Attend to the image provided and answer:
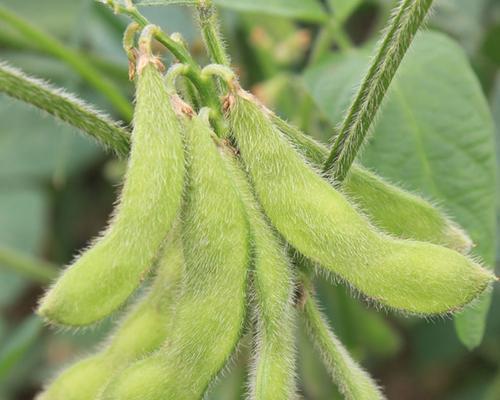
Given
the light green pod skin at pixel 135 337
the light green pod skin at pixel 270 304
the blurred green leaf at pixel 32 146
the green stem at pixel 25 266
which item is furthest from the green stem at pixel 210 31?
the blurred green leaf at pixel 32 146

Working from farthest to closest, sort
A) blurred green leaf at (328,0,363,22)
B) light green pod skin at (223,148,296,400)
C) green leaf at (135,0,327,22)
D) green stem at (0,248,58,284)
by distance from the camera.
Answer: green stem at (0,248,58,284)
blurred green leaf at (328,0,363,22)
green leaf at (135,0,327,22)
light green pod skin at (223,148,296,400)

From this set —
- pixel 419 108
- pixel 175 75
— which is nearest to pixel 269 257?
pixel 175 75

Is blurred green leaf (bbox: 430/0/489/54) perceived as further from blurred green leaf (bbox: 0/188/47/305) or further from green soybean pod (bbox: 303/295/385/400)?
green soybean pod (bbox: 303/295/385/400)

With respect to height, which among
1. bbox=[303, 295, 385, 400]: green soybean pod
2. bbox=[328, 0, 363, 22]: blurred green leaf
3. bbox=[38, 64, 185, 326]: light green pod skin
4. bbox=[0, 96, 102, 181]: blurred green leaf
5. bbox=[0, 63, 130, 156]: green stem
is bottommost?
bbox=[303, 295, 385, 400]: green soybean pod

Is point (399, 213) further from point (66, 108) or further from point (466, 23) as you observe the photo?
point (466, 23)

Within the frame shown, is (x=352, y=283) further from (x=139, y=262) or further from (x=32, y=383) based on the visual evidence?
(x=32, y=383)

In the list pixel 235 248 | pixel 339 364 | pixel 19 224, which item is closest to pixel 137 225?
pixel 235 248

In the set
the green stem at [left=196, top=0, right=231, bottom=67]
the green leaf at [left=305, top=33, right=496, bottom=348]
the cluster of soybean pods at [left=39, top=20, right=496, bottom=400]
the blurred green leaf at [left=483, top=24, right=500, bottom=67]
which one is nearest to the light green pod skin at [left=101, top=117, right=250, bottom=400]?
the cluster of soybean pods at [left=39, top=20, right=496, bottom=400]
